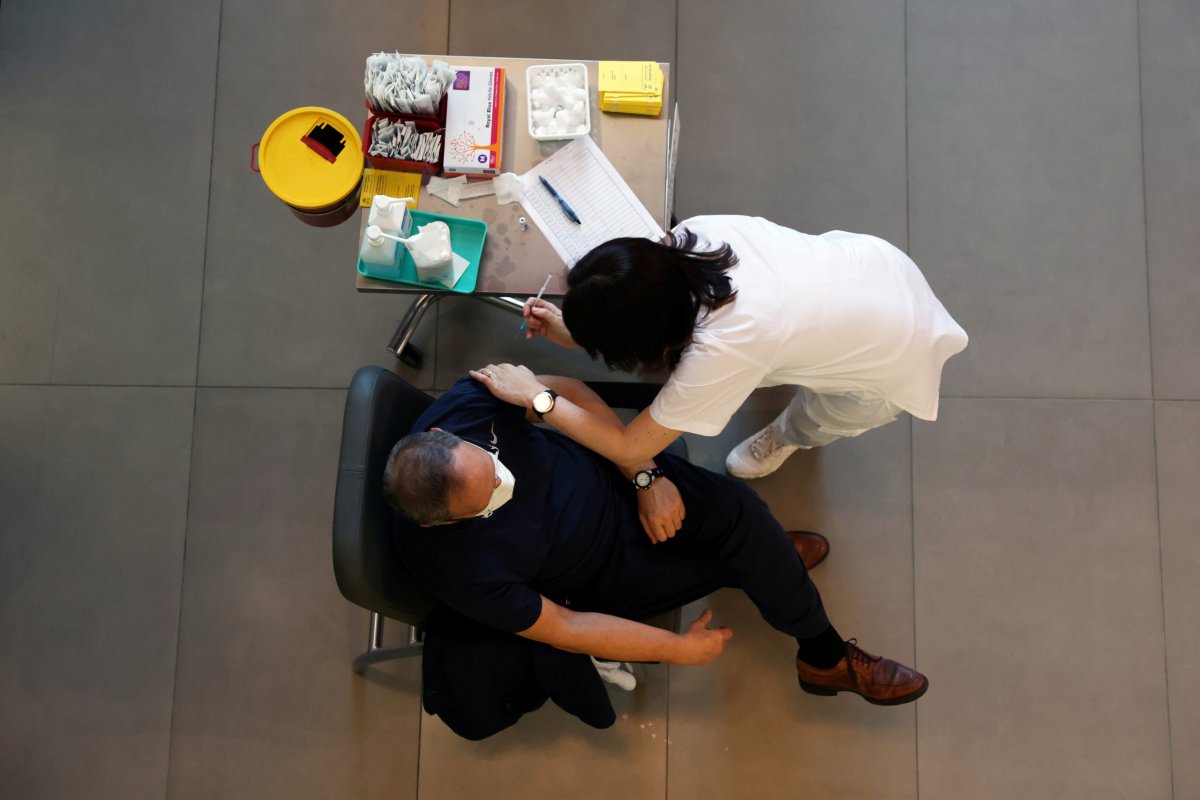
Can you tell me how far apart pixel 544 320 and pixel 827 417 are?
752 millimetres

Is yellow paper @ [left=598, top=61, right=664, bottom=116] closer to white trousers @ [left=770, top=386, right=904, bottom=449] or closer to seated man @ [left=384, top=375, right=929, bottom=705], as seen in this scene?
seated man @ [left=384, top=375, right=929, bottom=705]

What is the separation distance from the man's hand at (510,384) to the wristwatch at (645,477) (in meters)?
0.30

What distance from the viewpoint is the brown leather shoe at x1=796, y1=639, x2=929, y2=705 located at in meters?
2.16

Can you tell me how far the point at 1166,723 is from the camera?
2305mm

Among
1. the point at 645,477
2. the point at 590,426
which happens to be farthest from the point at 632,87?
the point at 645,477

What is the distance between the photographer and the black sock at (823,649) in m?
A: 2.11

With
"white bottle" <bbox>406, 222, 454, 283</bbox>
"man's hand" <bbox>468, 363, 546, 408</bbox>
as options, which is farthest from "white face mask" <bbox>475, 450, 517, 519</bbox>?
"white bottle" <bbox>406, 222, 454, 283</bbox>

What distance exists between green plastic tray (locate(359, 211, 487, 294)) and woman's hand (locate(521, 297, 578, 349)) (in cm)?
14

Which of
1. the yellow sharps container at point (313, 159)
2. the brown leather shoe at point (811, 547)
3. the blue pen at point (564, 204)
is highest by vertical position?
the yellow sharps container at point (313, 159)

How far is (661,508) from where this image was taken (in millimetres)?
1798

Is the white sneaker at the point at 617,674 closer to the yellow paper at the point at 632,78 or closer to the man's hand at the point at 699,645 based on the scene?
the man's hand at the point at 699,645

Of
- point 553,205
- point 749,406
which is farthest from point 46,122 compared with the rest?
point 749,406

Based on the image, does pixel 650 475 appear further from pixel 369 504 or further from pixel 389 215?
pixel 389 215

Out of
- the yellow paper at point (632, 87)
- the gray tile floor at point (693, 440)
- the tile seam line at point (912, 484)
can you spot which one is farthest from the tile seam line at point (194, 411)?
the tile seam line at point (912, 484)
